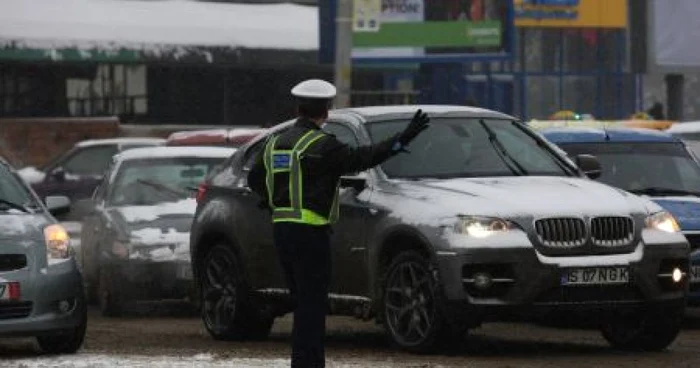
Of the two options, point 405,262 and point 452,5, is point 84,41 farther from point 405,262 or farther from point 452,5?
point 405,262

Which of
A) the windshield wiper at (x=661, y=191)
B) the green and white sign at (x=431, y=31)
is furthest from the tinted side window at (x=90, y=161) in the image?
the windshield wiper at (x=661, y=191)

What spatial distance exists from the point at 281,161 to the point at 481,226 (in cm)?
201

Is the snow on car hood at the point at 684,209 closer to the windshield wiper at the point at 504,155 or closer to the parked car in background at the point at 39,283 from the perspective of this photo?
the windshield wiper at the point at 504,155

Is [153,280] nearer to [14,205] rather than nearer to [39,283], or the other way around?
[14,205]

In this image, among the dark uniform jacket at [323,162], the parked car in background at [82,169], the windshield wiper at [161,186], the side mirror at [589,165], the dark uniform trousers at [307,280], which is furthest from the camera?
the parked car in background at [82,169]

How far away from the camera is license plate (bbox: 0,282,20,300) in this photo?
48.0 feet

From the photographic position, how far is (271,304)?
16016 mm

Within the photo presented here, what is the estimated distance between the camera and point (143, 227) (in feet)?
66.2

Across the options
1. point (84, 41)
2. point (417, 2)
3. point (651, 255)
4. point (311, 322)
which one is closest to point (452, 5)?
point (417, 2)

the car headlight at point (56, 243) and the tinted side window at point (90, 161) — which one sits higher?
the car headlight at point (56, 243)

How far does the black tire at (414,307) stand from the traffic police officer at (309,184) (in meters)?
1.88

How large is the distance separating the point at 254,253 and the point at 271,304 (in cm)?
40

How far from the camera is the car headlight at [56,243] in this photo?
1510 cm

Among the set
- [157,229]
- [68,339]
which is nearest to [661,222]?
[68,339]
